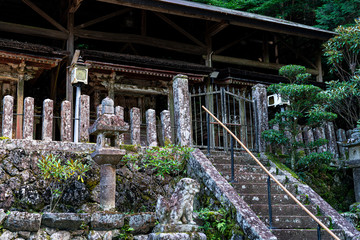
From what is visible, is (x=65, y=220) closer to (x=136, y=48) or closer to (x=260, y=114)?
(x=260, y=114)

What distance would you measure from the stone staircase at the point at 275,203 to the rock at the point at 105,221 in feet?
7.72

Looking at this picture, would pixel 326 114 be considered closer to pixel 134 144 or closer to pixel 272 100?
pixel 272 100

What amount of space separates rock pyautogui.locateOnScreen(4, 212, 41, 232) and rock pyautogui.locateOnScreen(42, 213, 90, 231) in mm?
121

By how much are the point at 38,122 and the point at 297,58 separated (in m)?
10.9

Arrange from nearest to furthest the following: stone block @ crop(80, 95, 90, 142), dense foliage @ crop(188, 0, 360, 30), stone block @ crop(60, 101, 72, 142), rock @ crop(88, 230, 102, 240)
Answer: rock @ crop(88, 230, 102, 240)
stone block @ crop(60, 101, 72, 142)
stone block @ crop(80, 95, 90, 142)
dense foliage @ crop(188, 0, 360, 30)

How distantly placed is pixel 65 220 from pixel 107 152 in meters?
1.14

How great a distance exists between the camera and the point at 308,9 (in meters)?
17.9

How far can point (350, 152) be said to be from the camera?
33.8 feet

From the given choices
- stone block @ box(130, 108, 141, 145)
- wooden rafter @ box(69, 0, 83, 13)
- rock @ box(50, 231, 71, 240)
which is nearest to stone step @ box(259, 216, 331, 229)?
stone block @ box(130, 108, 141, 145)

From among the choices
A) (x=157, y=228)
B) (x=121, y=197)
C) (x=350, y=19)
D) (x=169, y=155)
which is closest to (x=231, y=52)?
(x=350, y=19)

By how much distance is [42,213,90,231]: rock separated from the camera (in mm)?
5715

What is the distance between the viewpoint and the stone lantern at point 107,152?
6137 mm

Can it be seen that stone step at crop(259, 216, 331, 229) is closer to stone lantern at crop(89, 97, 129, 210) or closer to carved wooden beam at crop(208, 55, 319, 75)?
stone lantern at crop(89, 97, 129, 210)

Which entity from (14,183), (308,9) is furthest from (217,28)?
(14,183)
